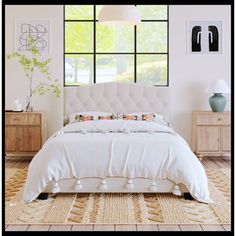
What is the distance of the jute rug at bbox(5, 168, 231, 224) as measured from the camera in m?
3.79

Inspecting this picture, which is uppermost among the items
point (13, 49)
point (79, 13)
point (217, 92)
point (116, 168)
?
point (79, 13)

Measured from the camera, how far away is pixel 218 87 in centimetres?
655

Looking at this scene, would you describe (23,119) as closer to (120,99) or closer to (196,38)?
(120,99)

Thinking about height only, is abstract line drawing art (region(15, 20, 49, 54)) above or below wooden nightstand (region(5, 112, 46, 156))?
above

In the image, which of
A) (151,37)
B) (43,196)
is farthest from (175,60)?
(43,196)

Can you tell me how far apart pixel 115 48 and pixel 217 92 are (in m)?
1.60

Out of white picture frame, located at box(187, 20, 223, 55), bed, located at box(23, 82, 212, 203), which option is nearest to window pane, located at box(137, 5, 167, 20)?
white picture frame, located at box(187, 20, 223, 55)

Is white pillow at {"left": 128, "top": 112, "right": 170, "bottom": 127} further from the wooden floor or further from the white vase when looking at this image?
the wooden floor

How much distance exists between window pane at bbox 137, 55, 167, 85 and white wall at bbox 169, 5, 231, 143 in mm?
108

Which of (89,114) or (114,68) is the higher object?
(114,68)

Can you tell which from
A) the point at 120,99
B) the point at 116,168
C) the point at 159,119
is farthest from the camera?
the point at 120,99

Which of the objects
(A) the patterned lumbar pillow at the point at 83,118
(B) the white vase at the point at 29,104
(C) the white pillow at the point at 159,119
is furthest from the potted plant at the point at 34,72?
(C) the white pillow at the point at 159,119

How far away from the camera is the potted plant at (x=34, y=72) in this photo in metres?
6.86

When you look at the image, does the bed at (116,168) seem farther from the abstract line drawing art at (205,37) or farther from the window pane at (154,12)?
the window pane at (154,12)
